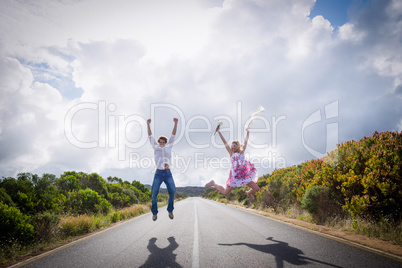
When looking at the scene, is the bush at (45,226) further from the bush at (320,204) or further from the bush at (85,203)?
the bush at (320,204)

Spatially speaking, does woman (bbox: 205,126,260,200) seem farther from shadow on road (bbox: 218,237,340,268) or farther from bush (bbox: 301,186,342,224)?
bush (bbox: 301,186,342,224)

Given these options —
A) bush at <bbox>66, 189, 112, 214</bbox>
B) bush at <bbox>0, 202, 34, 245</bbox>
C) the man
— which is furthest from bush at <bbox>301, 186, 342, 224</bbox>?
bush at <bbox>66, 189, 112, 214</bbox>

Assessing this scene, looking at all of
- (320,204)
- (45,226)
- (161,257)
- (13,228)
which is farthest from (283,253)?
(45,226)

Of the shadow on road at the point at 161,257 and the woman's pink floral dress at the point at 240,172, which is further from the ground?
the woman's pink floral dress at the point at 240,172

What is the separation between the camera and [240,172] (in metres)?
7.37

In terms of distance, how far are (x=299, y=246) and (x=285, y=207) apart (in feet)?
33.3

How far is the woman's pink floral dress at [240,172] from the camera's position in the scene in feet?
23.9

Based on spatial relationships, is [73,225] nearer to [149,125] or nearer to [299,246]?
[149,125]

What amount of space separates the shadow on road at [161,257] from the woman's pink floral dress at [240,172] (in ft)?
9.02

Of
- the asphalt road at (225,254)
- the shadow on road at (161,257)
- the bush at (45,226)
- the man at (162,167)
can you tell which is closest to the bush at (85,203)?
the bush at (45,226)

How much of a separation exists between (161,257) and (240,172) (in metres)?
3.76

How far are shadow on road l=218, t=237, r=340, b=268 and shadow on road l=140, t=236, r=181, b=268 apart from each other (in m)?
1.80

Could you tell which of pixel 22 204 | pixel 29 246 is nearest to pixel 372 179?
pixel 29 246

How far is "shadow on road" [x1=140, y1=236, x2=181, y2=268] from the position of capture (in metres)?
4.17
